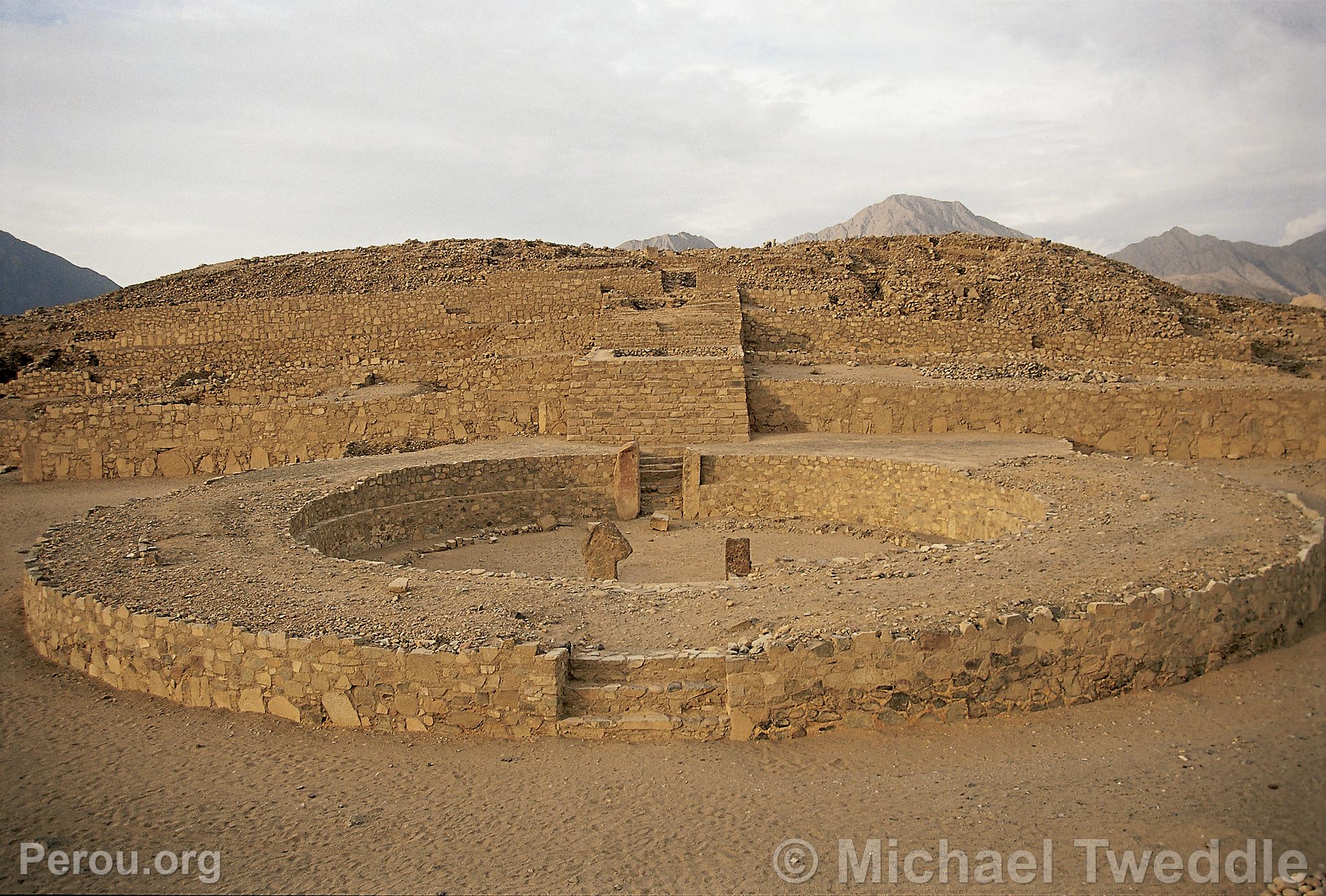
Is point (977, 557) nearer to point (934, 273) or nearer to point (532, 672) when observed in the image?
point (532, 672)

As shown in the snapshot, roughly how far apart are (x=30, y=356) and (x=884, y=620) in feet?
96.8

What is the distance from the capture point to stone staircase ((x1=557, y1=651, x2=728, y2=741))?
5996mm

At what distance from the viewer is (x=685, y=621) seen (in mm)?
7012

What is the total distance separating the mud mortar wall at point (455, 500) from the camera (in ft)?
39.3

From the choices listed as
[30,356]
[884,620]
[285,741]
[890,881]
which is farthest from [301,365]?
[890,881]

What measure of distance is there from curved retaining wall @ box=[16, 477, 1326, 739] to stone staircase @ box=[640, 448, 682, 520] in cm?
836

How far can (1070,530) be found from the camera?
30.1 feet

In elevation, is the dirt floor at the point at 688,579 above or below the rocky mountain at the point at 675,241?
below

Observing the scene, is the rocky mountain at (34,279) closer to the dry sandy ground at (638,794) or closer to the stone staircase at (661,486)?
the stone staircase at (661,486)

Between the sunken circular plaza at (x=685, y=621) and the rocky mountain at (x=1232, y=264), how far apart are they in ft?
198

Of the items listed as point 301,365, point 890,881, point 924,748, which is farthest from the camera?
point 301,365

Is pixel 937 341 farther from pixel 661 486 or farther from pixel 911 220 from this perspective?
pixel 911 220

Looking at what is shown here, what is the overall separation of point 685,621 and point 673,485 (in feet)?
25.8

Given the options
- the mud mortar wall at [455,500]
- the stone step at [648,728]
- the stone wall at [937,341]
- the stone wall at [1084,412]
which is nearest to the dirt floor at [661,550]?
the mud mortar wall at [455,500]
